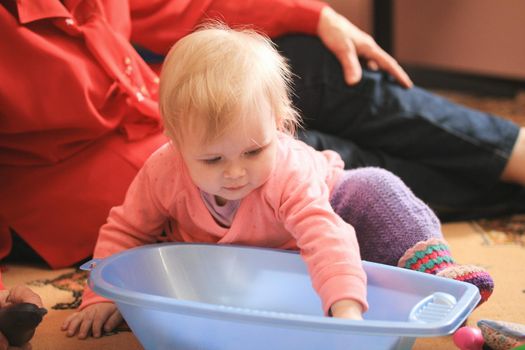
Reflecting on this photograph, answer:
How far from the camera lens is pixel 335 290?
0.76 metres

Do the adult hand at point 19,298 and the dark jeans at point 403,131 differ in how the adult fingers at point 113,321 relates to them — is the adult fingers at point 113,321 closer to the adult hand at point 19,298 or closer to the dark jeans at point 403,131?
the adult hand at point 19,298

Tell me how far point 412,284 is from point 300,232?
0.45 ft

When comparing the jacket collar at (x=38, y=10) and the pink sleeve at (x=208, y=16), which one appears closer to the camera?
the jacket collar at (x=38, y=10)

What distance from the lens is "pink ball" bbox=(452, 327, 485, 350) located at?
80 centimetres

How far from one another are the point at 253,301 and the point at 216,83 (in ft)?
0.98

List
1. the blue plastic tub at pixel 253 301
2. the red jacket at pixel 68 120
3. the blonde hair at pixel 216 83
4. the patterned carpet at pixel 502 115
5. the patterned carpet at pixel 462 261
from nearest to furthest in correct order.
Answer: the blue plastic tub at pixel 253 301
the blonde hair at pixel 216 83
the patterned carpet at pixel 462 261
the red jacket at pixel 68 120
the patterned carpet at pixel 502 115

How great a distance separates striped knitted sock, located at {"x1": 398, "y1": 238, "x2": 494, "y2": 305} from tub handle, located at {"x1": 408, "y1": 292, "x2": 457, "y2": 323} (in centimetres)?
9

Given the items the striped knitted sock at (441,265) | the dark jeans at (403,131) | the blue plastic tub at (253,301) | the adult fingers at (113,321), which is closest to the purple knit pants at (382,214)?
the striped knitted sock at (441,265)

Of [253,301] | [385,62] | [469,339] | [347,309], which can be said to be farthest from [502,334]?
[385,62]

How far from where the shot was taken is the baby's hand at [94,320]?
89 cm

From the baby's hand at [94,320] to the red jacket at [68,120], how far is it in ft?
0.71

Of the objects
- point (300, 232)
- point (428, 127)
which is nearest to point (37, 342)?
point (300, 232)

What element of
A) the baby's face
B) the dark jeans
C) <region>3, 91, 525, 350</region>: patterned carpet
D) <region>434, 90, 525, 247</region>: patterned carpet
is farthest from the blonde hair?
<region>434, 90, 525, 247</region>: patterned carpet

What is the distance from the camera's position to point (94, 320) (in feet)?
2.93
